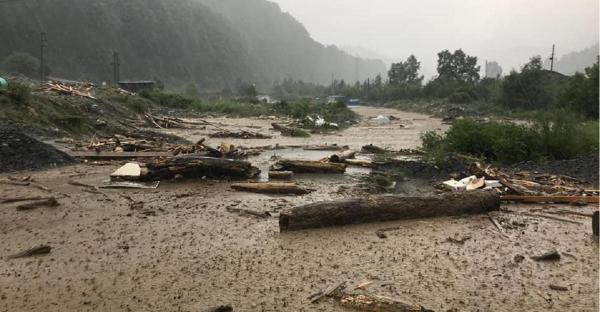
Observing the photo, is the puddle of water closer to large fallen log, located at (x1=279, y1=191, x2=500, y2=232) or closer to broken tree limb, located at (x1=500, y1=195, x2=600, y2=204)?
large fallen log, located at (x1=279, y1=191, x2=500, y2=232)

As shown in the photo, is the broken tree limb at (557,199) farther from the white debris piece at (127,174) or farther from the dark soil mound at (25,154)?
the dark soil mound at (25,154)

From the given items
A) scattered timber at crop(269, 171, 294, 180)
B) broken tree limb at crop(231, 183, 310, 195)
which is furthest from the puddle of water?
broken tree limb at crop(231, 183, 310, 195)

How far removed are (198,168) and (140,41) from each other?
77.5 metres

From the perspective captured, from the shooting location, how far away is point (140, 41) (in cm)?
8106

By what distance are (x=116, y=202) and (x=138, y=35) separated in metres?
79.8

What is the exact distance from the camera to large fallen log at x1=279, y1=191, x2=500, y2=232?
6.58 meters

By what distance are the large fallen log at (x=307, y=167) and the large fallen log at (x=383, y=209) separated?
4073 mm

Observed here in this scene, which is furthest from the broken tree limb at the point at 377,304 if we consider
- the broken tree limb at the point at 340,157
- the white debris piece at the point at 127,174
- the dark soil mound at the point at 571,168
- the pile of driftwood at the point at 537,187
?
the broken tree limb at the point at 340,157

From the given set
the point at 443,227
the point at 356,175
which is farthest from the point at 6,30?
the point at 443,227

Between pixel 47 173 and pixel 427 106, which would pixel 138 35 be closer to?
pixel 427 106

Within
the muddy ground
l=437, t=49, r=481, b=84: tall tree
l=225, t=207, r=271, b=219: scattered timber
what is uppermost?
l=437, t=49, r=481, b=84: tall tree

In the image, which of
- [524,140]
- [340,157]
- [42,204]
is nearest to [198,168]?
[42,204]

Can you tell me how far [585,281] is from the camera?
4945 millimetres

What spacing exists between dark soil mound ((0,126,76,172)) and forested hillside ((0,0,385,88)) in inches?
2251
